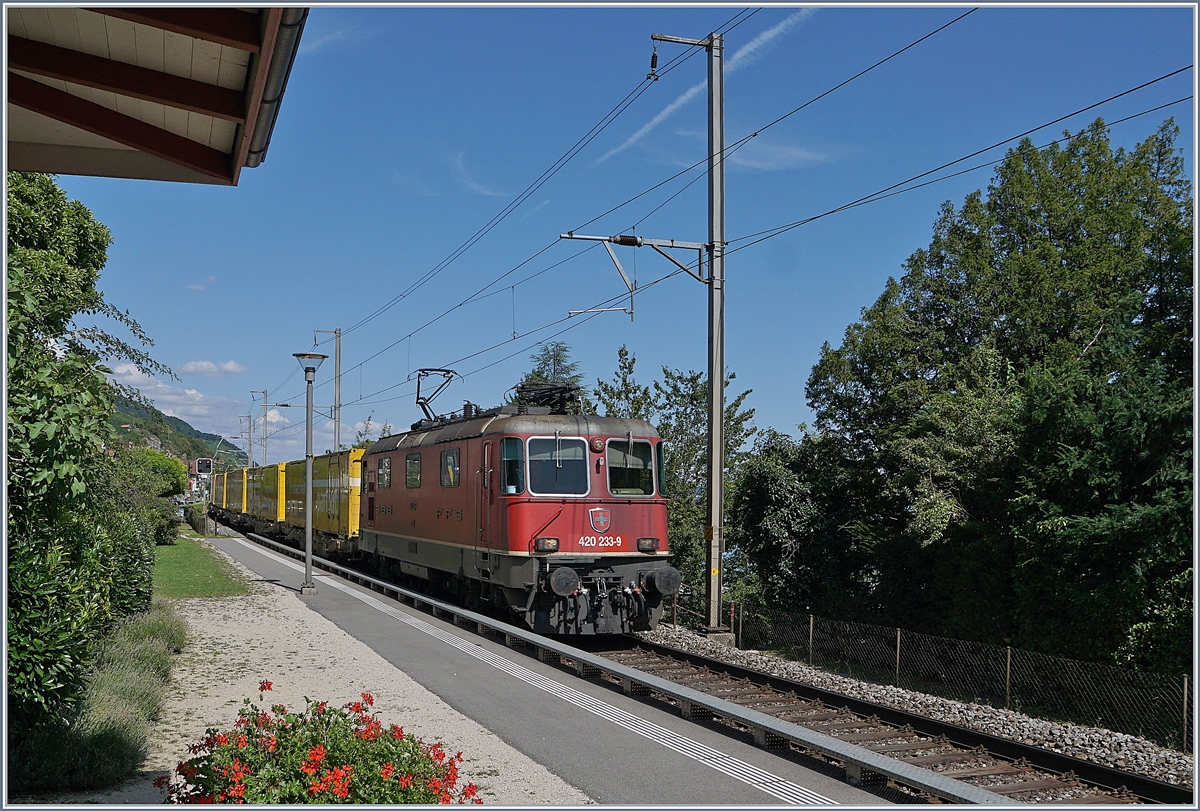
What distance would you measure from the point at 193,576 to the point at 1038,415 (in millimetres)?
19211

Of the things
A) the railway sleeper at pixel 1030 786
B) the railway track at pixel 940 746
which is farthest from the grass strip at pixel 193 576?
the railway sleeper at pixel 1030 786

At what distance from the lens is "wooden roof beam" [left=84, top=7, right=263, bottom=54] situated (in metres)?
4.80

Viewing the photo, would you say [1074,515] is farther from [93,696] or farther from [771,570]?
[93,696]

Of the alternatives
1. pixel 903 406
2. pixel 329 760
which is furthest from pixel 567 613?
pixel 903 406

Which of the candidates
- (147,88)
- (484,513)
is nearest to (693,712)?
(484,513)

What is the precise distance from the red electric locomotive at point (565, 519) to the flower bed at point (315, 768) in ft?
28.0

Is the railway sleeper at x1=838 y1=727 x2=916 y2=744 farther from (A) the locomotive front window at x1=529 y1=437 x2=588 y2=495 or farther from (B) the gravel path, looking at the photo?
(A) the locomotive front window at x1=529 y1=437 x2=588 y2=495

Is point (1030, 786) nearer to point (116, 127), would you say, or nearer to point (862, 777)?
point (862, 777)

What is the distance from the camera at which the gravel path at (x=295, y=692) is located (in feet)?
24.3

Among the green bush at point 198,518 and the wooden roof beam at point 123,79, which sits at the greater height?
the wooden roof beam at point 123,79

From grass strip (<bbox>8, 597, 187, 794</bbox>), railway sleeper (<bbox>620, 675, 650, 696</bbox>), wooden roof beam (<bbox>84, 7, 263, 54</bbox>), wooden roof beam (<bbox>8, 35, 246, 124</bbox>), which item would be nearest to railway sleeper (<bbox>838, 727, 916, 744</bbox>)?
railway sleeper (<bbox>620, 675, 650, 696</bbox>)

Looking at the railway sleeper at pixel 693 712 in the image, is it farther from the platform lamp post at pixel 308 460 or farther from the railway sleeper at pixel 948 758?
the platform lamp post at pixel 308 460

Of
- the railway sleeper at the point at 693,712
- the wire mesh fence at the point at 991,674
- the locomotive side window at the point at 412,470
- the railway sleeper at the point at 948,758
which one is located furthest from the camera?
the locomotive side window at the point at 412,470

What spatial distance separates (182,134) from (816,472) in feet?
68.1
